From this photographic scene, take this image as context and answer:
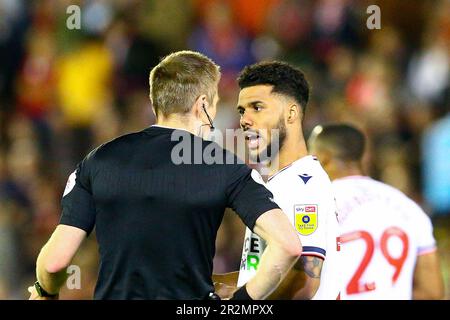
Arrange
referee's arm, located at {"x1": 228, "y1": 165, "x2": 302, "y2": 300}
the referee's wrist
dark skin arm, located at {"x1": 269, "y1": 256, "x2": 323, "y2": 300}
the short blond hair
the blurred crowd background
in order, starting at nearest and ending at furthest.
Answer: referee's arm, located at {"x1": 228, "y1": 165, "x2": 302, "y2": 300} < the referee's wrist < the short blond hair < dark skin arm, located at {"x1": 269, "y1": 256, "x2": 323, "y2": 300} < the blurred crowd background

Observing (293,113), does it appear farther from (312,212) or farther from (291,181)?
(312,212)

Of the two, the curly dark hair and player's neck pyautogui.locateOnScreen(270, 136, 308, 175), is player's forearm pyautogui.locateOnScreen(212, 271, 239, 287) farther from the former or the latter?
the curly dark hair

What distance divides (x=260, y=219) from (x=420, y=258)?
2289 millimetres

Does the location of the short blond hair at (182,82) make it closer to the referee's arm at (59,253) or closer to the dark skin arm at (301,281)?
the referee's arm at (59,253)

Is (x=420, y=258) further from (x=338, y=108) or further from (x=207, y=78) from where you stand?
(x=338, y=108)

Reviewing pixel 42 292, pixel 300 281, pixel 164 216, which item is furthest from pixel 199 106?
pixel 42 292

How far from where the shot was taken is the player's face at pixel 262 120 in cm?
433

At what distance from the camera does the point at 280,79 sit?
442cm

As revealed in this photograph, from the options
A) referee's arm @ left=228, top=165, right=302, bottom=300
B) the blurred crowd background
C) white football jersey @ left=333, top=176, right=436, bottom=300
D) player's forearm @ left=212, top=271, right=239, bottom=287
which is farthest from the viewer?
the blurred crowd background

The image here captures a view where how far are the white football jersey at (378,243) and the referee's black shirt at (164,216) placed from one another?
1928 millimetres

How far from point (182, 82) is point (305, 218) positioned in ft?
2.65

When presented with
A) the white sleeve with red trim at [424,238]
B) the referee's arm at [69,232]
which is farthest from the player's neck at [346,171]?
the referee's arm at [69,232]

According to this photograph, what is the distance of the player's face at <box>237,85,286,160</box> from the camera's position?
433cm

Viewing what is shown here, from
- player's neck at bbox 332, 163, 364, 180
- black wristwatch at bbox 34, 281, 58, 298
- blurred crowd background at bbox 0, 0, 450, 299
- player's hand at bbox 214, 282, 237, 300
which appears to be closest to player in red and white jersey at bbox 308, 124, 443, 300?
player's neck at bbox 332, 163, 364, 180
